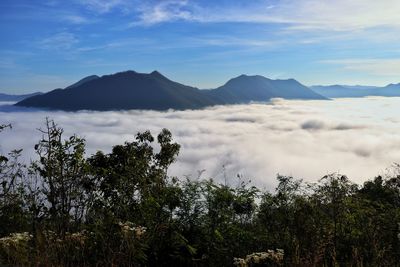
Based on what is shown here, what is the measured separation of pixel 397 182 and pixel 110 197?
285 inches

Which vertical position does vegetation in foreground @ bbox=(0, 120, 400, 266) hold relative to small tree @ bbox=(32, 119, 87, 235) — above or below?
below

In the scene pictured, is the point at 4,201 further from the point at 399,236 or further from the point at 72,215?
the point at 399,236

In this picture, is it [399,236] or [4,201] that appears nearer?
[399,236]

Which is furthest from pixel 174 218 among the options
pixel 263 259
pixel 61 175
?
pixel 263 259

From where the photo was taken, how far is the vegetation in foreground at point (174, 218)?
268 inches

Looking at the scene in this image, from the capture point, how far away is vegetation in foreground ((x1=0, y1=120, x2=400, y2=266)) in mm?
6816

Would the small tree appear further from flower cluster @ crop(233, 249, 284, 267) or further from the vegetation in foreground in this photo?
flower cluster @ crop(233, 249, 284, 267)

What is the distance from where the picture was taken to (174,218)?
8398mm

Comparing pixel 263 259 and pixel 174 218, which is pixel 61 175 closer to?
pixel 174 218

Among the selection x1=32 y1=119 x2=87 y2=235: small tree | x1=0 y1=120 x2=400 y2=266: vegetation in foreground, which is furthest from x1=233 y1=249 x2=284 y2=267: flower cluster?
x1=32 y1=119 x2=87 y2=235: small tree

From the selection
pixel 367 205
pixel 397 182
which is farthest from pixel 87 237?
pixel 397 182

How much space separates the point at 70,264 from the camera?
6.39 meters

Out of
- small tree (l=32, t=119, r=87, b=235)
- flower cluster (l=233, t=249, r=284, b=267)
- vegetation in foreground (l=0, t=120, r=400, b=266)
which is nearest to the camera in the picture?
flower cluster (l=233, t=249, r=284, b=267)

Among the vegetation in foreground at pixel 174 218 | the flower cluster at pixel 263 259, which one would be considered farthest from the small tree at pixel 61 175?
the flower cluster at pixel 263 259
